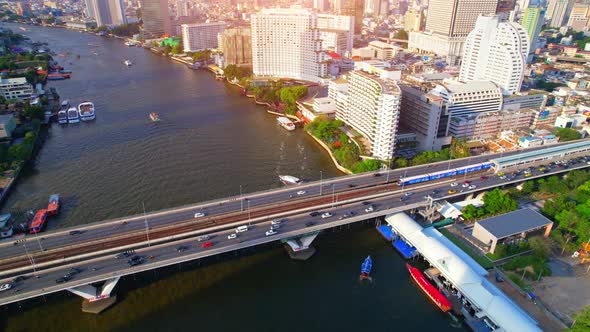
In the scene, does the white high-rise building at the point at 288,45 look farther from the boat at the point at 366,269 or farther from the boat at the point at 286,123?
the boat at the point at 366,269

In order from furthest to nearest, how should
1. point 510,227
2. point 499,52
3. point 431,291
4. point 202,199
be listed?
point 499,52 → point 202,199 → point 510,227 → point 431,291

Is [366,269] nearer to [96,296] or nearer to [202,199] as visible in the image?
[202,199]

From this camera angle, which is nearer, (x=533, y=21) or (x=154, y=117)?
(x=154, y=117)

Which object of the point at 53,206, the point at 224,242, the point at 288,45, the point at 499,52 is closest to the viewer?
the point at 224,242

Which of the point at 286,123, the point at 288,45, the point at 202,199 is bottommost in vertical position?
the point at 202,199

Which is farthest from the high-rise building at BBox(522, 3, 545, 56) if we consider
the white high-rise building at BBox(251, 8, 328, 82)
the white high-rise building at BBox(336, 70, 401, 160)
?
the white high-rise building at BBox(336, 70, 401, 160)

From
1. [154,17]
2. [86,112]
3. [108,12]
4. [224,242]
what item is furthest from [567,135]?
[108,12]

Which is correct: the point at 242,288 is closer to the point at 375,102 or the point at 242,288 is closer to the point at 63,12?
the point at 375,102

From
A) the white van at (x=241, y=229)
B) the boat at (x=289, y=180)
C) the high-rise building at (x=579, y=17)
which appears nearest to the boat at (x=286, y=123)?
the boat at (x=289, y=180)
